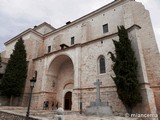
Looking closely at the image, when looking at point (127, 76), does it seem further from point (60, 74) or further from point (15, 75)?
point (15, 75)

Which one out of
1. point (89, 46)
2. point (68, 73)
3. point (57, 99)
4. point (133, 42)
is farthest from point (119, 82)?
point (57, 99)

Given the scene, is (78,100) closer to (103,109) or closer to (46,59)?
(103,109)

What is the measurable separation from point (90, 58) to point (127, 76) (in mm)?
4843

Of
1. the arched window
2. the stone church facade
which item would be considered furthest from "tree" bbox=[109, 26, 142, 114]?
the arched window

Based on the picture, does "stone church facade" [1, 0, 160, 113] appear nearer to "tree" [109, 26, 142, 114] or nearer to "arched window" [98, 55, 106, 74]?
"arched window" [98, 55, 106, 74]

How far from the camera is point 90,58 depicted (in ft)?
44.2

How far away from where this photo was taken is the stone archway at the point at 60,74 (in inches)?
652

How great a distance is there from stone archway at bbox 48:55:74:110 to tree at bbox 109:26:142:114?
7591 mm

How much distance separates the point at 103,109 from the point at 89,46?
673 cm

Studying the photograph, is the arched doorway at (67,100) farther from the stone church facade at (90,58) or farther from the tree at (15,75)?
the tree at (15,75)

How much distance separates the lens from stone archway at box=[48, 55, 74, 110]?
54.3 feet

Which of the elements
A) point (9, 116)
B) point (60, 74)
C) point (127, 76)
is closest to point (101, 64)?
point (127, 76)

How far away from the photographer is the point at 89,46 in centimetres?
1401

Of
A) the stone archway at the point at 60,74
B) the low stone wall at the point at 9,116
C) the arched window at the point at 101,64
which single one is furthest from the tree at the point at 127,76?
the stone archway at the point at 60,74
